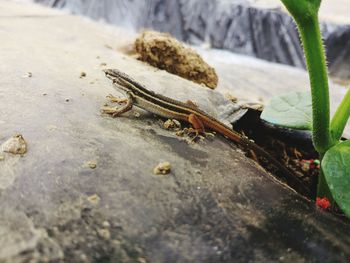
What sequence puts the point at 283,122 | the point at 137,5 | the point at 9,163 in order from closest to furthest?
the point at 9,163 < the point at 283,122 < the point at 137,5

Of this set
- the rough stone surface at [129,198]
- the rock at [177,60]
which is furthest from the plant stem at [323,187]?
the rock at [177,60]

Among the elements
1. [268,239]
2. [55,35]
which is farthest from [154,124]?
[55,35]

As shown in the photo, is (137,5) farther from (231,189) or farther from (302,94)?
(231,189)

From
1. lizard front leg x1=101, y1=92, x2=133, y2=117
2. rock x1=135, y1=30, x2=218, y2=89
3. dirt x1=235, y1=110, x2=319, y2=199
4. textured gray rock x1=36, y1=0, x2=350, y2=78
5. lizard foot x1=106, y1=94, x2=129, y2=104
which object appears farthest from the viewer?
textured gray rock x1=36, y1=0, x2=350, y2=78

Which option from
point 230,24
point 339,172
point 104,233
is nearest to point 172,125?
point 339,172

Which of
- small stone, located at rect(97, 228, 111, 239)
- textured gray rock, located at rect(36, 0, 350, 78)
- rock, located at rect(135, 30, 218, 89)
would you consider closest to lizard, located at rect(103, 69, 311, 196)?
rock, located at rect(135, 30, 218, 89)

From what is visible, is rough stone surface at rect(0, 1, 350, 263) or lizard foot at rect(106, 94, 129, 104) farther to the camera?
lizard foot at rect(106, 94, 129, 104)

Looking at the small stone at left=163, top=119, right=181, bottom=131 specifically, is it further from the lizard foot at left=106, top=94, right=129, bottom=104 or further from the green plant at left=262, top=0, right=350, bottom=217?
the green plant at left=262, top=0, right=350, bottom=217
